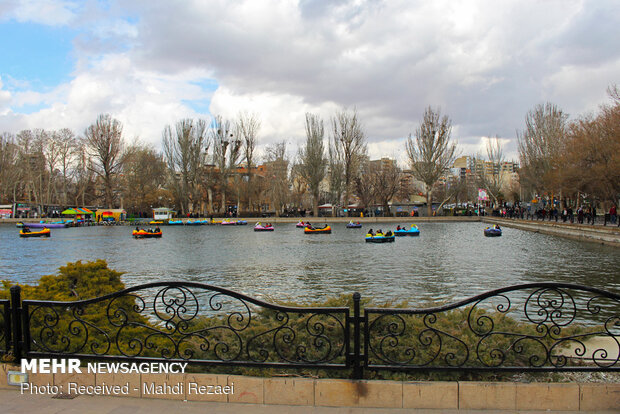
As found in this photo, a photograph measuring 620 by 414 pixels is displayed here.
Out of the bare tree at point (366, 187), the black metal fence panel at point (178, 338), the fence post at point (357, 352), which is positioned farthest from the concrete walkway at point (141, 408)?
the bare tree at point (366, 187)

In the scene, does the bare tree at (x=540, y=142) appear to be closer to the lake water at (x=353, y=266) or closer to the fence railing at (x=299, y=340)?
A: the lake water at (x=353, y=266)

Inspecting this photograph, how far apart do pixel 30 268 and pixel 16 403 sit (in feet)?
72.7

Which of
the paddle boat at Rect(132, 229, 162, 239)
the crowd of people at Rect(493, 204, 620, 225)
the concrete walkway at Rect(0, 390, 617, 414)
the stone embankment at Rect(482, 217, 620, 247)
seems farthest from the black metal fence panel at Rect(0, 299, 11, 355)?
the paddle boat at Rect(132, 229, 162, 239)

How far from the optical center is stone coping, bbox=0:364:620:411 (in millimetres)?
4137

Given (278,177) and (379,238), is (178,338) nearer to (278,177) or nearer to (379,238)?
(379,238)

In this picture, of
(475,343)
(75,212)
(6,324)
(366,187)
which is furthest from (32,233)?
(366,187)

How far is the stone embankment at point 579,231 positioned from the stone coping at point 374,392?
30.0 metres

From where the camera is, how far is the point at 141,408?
13.5 feet

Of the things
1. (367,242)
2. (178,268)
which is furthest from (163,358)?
(367,242)

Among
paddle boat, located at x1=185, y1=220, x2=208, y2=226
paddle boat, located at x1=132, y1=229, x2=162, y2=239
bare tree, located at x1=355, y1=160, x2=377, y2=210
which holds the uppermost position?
bare tree, located at x1=355, y1=160, x2=377, y2=210

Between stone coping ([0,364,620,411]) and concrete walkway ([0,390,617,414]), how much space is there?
0.22 feet

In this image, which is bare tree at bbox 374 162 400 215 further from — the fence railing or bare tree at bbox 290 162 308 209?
the fence railing

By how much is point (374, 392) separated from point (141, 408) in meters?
2.14

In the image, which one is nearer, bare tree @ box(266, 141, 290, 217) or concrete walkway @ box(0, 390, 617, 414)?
concrete walkway @ box(0, 390, 617, 414)
